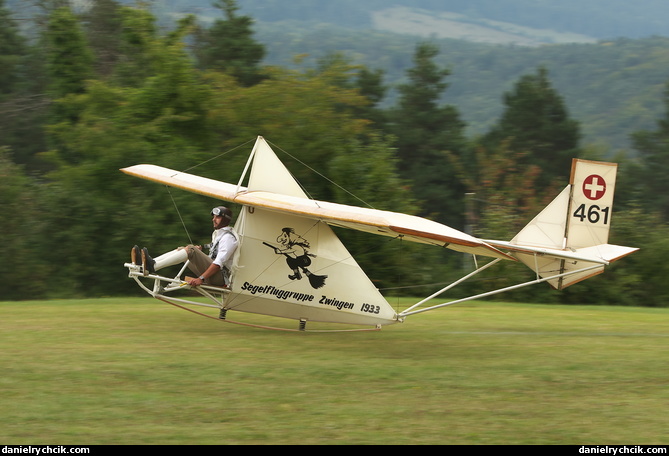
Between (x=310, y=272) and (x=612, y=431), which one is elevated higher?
(x=310, y=272)

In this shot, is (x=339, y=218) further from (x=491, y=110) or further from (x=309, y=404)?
(x=491, y=110)

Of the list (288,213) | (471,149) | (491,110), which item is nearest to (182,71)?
(288,213)

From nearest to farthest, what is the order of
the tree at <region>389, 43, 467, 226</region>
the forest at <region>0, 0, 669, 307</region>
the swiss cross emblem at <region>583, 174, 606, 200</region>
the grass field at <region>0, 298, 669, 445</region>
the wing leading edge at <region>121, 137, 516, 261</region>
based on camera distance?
1. the grass field at <region>0, 298, 669, 445</region>
2. the wing leading edge at <region>121, 137, 516, 261</region>
3. the swiss cross emblem at <region>583, 174, 606, 200</region>
4. the forest at <region>0, 0, 669, 307</region>
5. the tree at <region>389, 43, 467, 226</region>

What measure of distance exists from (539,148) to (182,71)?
36251 mm

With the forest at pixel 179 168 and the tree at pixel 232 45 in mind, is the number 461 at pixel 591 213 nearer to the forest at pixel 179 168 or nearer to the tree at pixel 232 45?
the forest at pixel 179 168

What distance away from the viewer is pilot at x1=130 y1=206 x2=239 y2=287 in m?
11.0

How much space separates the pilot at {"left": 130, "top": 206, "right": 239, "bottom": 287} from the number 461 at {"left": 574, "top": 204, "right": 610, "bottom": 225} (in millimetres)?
4955

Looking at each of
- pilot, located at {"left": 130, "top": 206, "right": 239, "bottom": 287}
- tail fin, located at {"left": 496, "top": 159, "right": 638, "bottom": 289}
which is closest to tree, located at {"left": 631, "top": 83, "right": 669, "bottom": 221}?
tail fin, located at {"left": 496, "top": 159, "right": 638, "bottom": 289}

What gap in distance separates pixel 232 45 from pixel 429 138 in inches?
644

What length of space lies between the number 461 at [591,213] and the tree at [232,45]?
3929 centimetres

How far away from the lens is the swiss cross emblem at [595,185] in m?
11.5

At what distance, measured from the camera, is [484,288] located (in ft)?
86.9

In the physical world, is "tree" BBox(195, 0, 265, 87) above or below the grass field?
above

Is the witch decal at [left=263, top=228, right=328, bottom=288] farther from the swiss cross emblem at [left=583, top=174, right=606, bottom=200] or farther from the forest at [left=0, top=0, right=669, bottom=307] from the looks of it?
the forest at [left=0, top=0, right=669, bottom=307]
